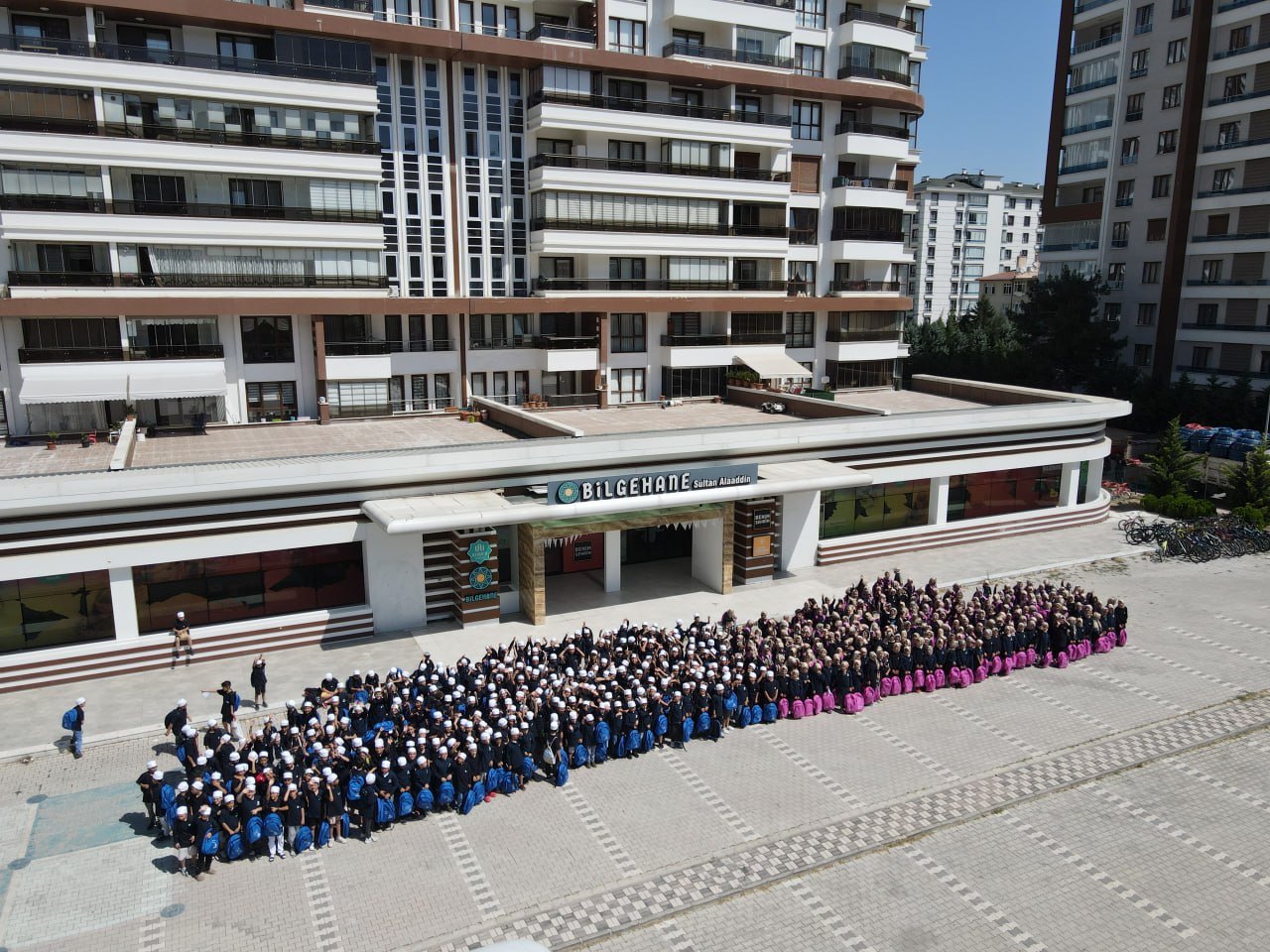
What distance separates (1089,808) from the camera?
1653cm

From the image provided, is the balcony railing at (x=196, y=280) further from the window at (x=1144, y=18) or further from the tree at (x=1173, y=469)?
the window at (x=1144, y=18)

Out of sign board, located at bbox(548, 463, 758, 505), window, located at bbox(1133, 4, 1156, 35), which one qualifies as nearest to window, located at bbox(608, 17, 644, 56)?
sign board, located at bbox(548, 463, 758, 505)

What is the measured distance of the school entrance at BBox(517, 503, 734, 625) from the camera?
24516 millimetres

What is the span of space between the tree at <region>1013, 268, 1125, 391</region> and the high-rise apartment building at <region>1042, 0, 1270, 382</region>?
9.76 ft

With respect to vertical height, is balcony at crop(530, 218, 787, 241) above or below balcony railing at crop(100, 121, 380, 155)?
below

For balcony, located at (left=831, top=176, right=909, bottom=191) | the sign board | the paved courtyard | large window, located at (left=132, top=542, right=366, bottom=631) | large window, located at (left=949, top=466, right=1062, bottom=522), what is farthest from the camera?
balcony, located at (left=831, top=176, right=909, bottom=191)

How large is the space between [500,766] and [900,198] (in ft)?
114

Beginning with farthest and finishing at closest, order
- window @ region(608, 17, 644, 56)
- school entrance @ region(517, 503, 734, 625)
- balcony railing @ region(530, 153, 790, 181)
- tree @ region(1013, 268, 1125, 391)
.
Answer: tree @ region(1013, 268, 1125, 391)
window @ region(608, 17, 644, 56)
balcony railing @ region(530, 153, 790, 181)
school entrance @ region(517, 503, 734, 625)

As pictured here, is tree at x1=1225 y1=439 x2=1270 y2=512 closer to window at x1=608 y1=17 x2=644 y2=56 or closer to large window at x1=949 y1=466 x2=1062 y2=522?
large window at x1=949 y1=466 x2=1062 y2=522

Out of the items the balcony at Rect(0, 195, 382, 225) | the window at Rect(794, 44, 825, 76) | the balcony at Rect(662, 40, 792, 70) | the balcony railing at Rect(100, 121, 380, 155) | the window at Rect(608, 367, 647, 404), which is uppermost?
the window at Rect(794, 44, 825, 76)

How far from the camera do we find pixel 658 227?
37.0 metres

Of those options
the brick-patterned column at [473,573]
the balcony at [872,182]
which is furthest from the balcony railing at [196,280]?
the balcony at [872,182]

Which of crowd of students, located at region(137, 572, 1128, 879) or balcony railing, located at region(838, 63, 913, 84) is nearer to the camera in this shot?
crowd of students, located at region(137, 572, 1128, 879)

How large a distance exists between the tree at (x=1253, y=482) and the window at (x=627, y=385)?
23.0 meters
